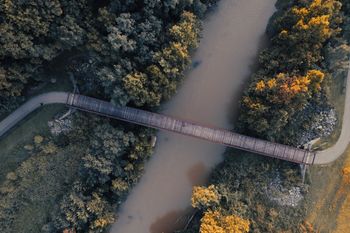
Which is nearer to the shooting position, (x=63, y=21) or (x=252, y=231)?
(x=63, y=21)

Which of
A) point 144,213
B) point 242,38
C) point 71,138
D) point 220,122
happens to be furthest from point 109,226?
point 242,38

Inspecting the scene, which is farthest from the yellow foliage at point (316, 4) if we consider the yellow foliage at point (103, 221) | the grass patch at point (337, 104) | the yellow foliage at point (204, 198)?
the yellow foliage at point (103, 221)

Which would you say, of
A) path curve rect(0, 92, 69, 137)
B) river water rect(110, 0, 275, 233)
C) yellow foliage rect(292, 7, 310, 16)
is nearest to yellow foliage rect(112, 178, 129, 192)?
river water rect(110, 0, 275, 233)

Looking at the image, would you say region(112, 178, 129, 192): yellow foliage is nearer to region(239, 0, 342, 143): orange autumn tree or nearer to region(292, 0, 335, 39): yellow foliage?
region(239, 0, 342, 143): orange autumn tree

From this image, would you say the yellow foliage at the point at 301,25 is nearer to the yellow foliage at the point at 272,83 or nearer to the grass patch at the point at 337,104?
the yellow foliage at the point at 272,83

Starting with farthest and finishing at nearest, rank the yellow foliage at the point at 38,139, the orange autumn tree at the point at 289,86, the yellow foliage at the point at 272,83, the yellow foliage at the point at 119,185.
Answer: the yellow foliage at the point at 38,139 < the yellow foliage at the point at 119,185 < the yellow foliage at the point at 272,83 < the orange autumn tree at the point at 289,86

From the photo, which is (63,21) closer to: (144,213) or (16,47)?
Answer: (16,47)
